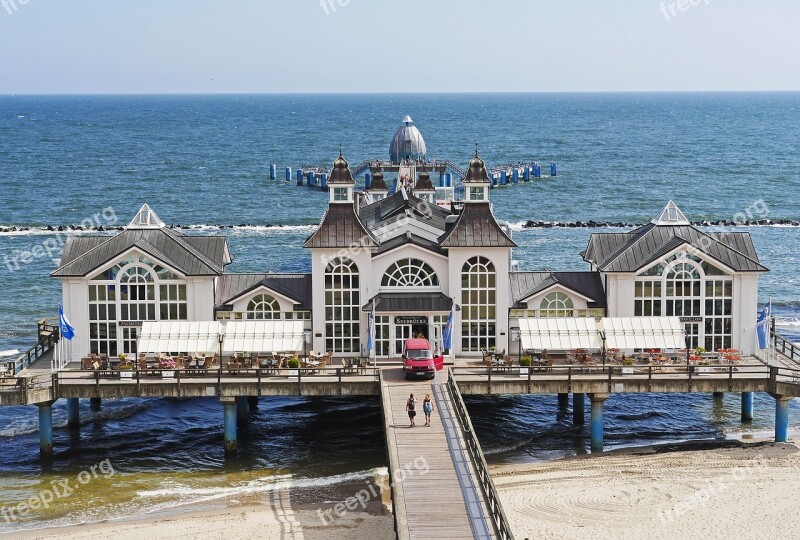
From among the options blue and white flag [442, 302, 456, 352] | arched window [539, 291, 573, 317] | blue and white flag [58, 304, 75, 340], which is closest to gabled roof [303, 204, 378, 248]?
blue and white flag [442, 302, 456, 352]

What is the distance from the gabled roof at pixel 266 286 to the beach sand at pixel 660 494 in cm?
1132

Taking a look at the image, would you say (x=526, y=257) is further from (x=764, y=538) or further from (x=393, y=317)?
(x=764, y=538)

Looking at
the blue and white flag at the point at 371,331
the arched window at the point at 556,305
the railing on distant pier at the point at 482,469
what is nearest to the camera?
the railing on distant pier at the point at 482,469

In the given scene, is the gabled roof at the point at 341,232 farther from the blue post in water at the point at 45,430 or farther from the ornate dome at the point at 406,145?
the ornate dome at the point at 406,145

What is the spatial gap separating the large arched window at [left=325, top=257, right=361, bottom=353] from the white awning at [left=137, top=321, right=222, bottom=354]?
15.0 ft

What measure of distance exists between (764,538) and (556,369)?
1257 centimetres

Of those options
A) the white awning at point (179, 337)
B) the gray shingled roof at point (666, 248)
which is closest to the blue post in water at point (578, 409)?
the gray shingled roof at point (666, 248)

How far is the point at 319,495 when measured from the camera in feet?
140

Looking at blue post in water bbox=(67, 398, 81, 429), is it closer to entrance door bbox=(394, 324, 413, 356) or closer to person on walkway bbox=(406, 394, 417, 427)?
entrance door bbox=(394, 324, 413, 356)

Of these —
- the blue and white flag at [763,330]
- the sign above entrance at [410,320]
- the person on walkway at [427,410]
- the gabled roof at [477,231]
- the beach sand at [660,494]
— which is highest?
the gabled roof at [477,231]

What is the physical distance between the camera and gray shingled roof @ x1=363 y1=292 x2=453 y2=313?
165ft

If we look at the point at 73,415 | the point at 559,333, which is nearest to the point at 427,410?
the point at 559,333

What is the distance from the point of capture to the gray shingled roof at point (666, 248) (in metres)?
50.8

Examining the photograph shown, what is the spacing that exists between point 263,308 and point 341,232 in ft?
14.3
